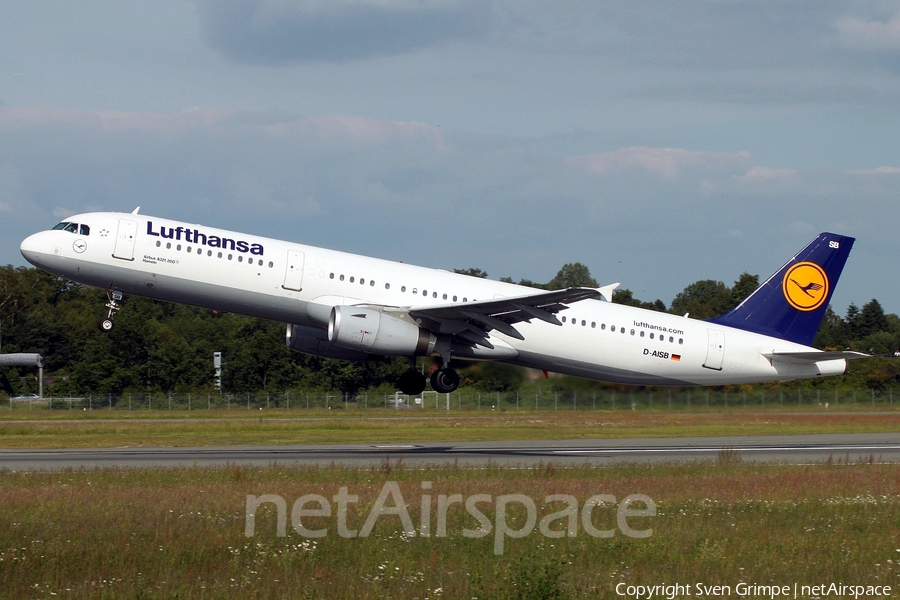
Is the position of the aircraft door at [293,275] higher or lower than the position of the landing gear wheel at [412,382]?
higher

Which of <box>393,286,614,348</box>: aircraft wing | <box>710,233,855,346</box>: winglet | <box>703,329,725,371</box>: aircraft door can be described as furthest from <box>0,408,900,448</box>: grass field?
<box>393,286,614,348</box>: aircraft wing

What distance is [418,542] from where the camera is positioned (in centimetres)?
1386

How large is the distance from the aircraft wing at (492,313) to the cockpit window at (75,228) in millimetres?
Answer: 8477

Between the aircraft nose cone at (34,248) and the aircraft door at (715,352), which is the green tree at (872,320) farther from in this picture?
the aircraft nose cone at (34,248)

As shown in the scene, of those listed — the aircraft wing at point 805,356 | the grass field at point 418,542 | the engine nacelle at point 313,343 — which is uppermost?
the engine nacelle at point 313,343

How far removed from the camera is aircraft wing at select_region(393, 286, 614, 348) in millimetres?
26469

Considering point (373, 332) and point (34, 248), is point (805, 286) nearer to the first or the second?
point (373, 332)

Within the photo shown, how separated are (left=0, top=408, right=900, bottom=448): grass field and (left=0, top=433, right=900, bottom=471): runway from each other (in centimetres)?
260

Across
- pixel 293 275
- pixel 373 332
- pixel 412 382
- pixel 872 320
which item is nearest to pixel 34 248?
pixel 293 275

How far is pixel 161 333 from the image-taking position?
70.4 meters

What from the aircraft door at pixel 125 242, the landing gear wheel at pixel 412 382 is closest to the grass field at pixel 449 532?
the aircraft door at pixel 125 242

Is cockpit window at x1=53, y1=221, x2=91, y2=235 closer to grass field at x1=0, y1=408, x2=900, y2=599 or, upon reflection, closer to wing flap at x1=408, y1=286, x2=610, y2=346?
grass field at x1=0, y1=408, x2=900, y2=599

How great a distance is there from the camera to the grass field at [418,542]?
1164 cm

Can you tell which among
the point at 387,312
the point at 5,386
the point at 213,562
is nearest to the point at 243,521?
the point at 213,562
